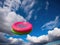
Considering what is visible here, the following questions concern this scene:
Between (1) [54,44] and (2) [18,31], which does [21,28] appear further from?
(1) [54,44]

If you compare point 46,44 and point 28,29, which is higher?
point 46,44

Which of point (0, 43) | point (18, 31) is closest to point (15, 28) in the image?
point (18, 31)

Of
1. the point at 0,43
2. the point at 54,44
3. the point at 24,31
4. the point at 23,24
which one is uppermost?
the point at 0,43

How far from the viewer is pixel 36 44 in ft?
41.0

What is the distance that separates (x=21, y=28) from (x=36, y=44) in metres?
7.27

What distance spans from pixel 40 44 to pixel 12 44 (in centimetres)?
241

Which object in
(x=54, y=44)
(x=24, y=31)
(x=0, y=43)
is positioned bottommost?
(x=24, y=31)

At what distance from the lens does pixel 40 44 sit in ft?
40.4

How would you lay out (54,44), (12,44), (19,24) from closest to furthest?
(19,24)
(54,44)
(12,44)

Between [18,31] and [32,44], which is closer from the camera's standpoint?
[18,31]

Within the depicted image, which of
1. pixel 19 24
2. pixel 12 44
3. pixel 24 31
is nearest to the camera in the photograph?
pixel 24 31

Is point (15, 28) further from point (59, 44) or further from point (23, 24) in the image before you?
point (59, 44)

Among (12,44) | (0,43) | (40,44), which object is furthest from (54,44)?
(0,43)

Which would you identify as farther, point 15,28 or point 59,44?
point 59,44
